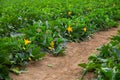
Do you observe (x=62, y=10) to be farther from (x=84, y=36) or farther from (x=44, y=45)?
(x=44, y=45)

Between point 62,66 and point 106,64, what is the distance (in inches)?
48.1

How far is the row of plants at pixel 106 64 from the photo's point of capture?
15.9 feet

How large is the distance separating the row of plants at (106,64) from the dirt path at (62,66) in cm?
20

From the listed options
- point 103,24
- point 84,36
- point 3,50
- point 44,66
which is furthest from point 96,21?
point 3,50

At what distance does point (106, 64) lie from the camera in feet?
17.7

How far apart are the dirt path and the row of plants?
200mm

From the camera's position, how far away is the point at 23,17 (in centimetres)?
884

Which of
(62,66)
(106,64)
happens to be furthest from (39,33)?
(106,64)

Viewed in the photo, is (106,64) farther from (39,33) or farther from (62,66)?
(39,33)

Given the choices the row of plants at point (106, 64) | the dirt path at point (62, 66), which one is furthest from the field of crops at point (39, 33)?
the row of plants at point (106, 64)

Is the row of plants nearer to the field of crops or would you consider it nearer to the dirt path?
the dirt path

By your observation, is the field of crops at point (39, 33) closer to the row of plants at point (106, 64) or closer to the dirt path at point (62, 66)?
the dirt path at point (62, 66)

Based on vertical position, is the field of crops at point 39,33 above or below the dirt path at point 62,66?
above

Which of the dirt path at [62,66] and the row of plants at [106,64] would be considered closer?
the row of plants at [106,64]
